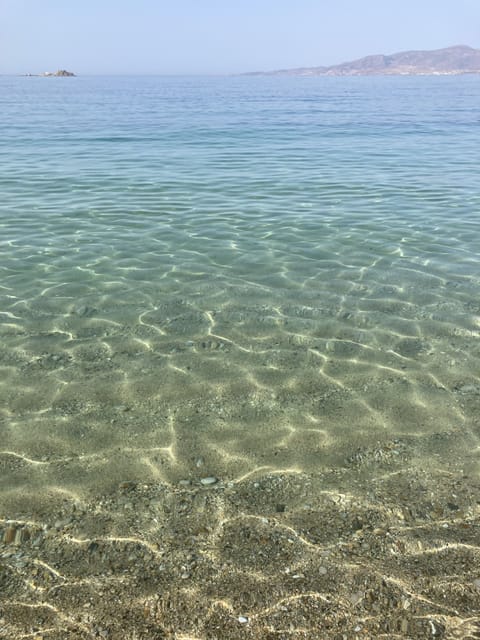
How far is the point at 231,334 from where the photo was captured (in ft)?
23.9

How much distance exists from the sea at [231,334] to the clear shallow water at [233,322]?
30 millimetres

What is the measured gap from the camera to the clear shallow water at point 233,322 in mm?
5199

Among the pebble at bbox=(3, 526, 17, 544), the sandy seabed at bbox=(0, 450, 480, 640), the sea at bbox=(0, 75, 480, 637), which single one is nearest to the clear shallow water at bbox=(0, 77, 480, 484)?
the sea at bbox=(0, 75, 480, 637)

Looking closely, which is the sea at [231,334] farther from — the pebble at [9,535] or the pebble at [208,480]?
the pebble at [9,535]

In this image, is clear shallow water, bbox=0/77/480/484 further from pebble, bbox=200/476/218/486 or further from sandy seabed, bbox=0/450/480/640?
sandy seabed, bbox=0/450/480/640

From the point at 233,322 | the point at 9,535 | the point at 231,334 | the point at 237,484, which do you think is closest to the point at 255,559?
the point at 237,484

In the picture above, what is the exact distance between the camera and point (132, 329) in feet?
24.3

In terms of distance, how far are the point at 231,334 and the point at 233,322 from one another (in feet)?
1.27

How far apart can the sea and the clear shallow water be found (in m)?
0.03

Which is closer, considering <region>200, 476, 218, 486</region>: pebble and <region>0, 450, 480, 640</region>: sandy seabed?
<region>0, 450, 480, 640</region>: sandy seabed

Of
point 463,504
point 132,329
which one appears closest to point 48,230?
point 132,329

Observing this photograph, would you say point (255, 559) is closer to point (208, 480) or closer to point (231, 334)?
point (208, 480)

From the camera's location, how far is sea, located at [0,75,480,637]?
16.3ft

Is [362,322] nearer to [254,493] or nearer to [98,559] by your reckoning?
[254,493]
